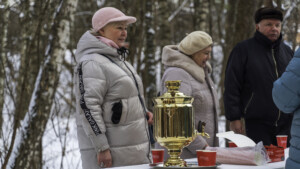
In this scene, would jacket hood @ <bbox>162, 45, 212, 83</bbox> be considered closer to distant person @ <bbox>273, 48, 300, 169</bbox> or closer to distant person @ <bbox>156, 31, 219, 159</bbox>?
distant person @ <bbox>156, 31, 219, 159</bbox>

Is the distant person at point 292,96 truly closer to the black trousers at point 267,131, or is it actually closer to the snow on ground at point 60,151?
the black trousers at point 267,131

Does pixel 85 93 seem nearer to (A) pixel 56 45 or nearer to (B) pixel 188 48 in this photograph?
(B) pixel 188 48

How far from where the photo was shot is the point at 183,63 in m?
4.62

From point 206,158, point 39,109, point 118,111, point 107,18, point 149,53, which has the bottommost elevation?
point 206,158

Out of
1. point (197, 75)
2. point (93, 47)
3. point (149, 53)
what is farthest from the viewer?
point (149, 53)

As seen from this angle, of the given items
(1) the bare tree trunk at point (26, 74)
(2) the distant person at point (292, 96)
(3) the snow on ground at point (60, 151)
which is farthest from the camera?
(3) the snow on ground at point (60, 151)

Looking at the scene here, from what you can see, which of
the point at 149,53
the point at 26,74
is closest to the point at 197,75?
the point at 26,74

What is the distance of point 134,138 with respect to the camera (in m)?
4.18

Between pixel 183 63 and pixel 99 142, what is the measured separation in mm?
1052

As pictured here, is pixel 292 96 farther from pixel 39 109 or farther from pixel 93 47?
pixel 39 109

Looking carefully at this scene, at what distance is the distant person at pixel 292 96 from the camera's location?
297 cm

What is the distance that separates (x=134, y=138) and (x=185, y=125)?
1.10 metres

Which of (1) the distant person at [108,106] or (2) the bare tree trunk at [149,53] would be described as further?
(2) the bare tree trunk at [149,53]

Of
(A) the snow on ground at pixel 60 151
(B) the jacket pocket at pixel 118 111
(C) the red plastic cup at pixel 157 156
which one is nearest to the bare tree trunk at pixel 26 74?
(A) the snow on ground at pixel 60 151
